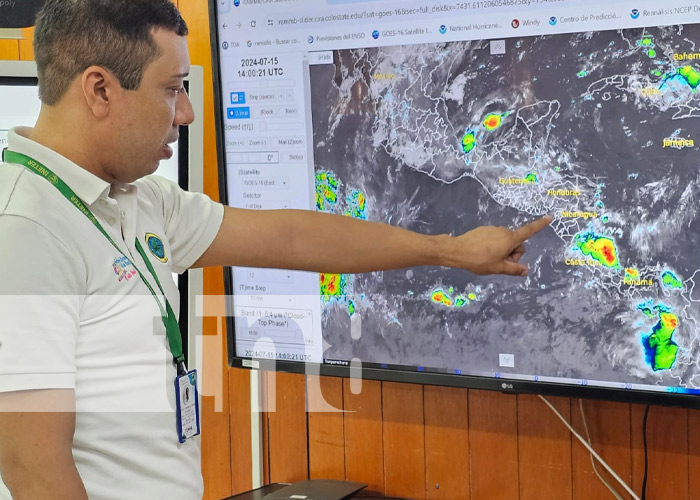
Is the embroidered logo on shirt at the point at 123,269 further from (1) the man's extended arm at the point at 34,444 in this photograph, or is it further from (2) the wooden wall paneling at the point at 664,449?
(2) the wooden wall paneling at the point at 664,449

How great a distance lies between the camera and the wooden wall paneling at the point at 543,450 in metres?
1.96

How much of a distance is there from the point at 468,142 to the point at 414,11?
31 cm

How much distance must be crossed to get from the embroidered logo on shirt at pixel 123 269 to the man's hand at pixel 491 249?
22.6 inches

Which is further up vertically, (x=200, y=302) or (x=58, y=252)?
(x=58, y=252)

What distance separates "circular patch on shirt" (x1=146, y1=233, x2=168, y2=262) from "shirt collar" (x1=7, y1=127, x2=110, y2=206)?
174mm

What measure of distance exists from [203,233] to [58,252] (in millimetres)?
449

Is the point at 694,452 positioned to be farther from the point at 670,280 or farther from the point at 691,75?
the point at 691,75

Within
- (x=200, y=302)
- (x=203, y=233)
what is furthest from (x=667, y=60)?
(x=200, y=302)

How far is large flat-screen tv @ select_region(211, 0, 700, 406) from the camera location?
165 cm

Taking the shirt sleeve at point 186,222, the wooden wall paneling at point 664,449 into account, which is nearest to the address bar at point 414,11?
the shirt sleeve at point 186,222

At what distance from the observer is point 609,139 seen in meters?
1.68

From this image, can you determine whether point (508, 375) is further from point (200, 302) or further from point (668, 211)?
point (200, 302)

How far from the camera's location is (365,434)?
7.27ft

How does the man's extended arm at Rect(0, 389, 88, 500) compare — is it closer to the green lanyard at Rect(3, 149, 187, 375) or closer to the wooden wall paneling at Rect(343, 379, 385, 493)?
the green lanyard at Rect(3, 149, 187, 375)
